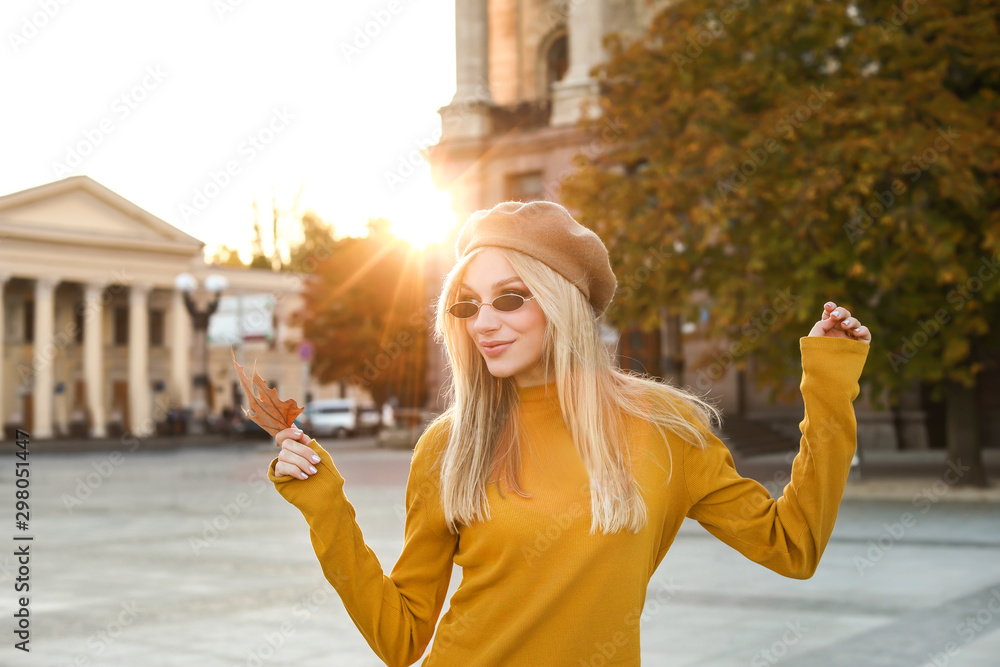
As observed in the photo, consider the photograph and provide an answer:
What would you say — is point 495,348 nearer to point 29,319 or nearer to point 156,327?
point 29,319

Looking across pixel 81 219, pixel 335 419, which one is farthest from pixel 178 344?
pixel 335 419

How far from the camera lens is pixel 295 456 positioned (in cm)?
242

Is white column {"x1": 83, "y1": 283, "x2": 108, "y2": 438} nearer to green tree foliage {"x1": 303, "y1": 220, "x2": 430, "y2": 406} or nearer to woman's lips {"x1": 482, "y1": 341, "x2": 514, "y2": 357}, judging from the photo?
green tree foliage {"x1": 303, "y1": 220, "x2": 430, "y2": 406}

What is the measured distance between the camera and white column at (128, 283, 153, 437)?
72125 millimetres

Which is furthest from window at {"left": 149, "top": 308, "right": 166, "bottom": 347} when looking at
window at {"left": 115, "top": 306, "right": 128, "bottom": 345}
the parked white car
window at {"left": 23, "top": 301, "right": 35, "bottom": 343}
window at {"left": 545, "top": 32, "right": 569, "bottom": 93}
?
window at {"left": 545, "top": 32, "right": 569, "bottom": 93}

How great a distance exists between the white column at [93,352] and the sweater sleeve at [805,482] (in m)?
71.1

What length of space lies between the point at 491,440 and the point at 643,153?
18037 mm

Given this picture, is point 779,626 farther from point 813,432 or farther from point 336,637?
point 813,432

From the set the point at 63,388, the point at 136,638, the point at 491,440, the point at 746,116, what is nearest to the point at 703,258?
the point at 746,116

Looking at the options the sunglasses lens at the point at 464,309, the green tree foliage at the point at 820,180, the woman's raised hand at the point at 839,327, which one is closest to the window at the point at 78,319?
the green tree foliage at the point at 820,180

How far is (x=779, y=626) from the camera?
325 inches

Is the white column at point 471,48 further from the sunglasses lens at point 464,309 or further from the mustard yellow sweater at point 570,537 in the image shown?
the mustard yellow sweater at point 570,537

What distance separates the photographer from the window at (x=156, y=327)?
7612cm

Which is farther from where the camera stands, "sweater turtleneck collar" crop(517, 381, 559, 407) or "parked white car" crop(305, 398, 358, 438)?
"parked white car" crop(305, 398, 358, 438)
